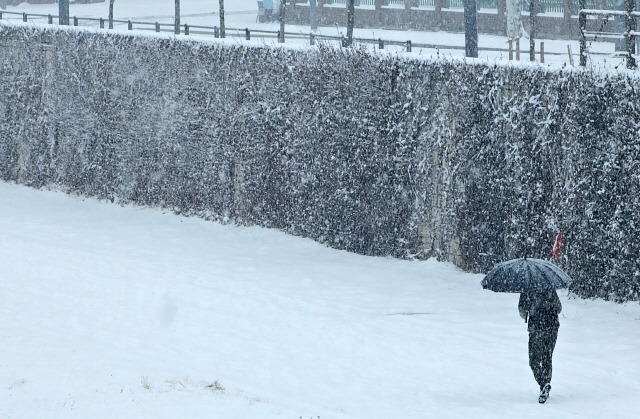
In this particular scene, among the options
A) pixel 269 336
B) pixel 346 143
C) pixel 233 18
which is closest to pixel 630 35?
pixel 346 143

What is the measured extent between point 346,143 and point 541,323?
7.20 meters

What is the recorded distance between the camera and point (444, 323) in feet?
41.7

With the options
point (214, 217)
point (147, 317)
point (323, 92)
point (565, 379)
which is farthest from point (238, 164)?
point (565, 379)

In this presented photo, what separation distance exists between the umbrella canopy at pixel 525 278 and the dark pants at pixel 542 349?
50 centimetres

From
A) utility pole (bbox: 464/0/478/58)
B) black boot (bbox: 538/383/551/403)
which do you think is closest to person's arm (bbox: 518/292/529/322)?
black boot (bbox: 538/383/551/403)

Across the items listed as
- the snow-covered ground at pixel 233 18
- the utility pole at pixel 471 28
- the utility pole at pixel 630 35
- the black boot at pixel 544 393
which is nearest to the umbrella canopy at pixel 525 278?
the black boot at pixel 544 393

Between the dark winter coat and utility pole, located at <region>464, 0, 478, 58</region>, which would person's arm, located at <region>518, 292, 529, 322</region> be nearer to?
the dark winter coat

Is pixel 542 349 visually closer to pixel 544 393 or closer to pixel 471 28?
pixel 544 393

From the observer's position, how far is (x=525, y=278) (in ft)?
29.6

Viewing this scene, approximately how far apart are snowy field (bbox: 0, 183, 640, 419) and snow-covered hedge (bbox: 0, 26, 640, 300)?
0.66 meters

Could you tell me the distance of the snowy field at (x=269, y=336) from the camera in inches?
353

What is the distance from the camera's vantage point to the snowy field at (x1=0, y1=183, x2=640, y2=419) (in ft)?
29.5

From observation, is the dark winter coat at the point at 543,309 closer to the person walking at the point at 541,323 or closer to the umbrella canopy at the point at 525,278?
the person walking at the point at 541,323

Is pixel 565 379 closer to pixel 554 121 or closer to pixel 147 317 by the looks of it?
pixel 554 121
